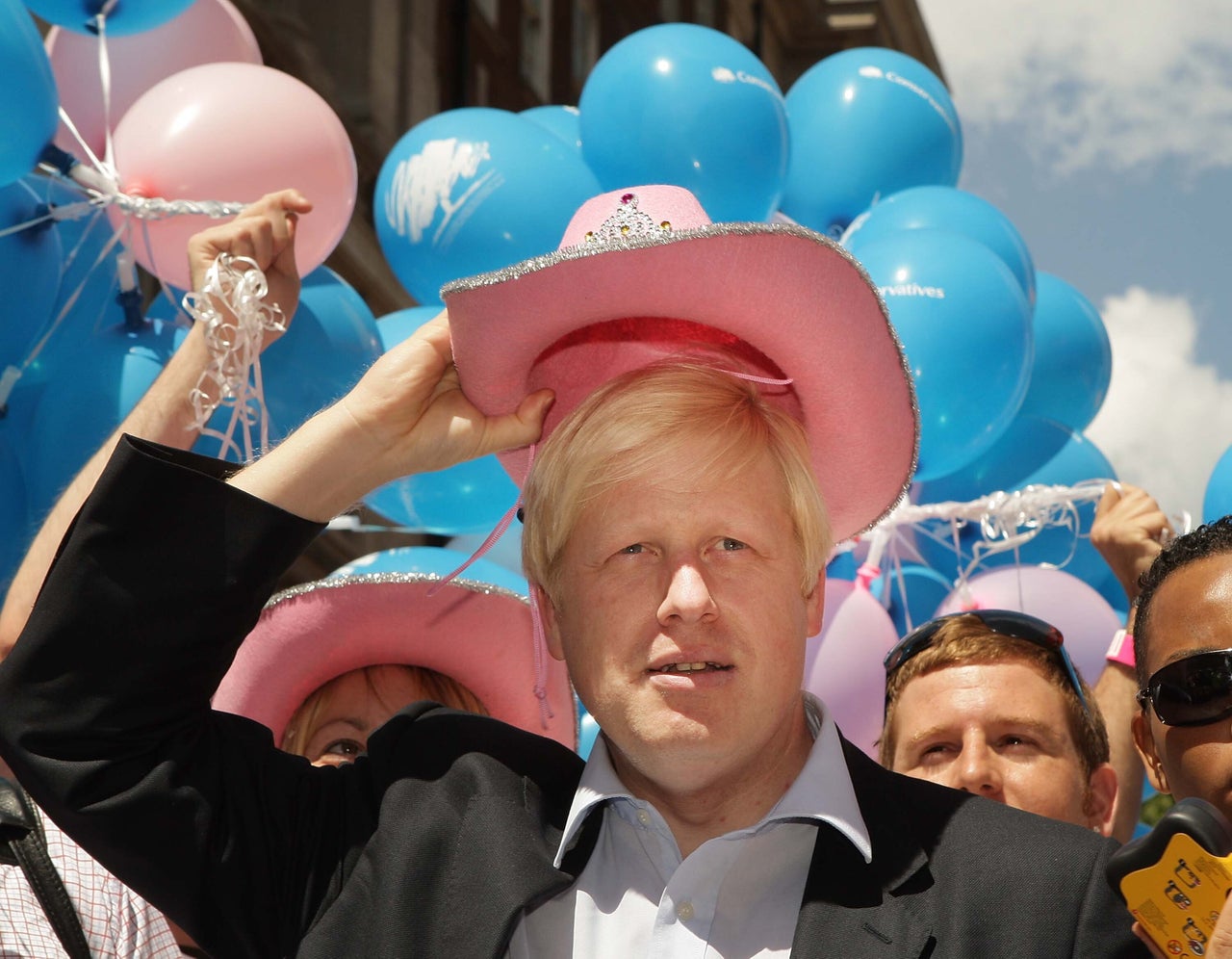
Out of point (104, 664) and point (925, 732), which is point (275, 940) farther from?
point (925, 732)

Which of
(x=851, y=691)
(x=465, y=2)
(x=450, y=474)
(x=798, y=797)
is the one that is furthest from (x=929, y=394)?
(x=465, y=2)

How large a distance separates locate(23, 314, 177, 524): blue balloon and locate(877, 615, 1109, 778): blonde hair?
191 centimetres

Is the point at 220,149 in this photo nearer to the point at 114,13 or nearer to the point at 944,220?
the point at 114,13

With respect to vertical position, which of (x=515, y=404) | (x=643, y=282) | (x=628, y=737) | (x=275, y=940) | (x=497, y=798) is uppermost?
(x=643, y=282)

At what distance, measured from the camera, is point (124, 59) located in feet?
13.2

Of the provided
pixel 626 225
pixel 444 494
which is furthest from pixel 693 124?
pixel 626 225

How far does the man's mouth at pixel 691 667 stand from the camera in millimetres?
1597

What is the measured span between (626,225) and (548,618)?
51 cm

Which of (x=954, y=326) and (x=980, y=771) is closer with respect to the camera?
(x=980, y=771)

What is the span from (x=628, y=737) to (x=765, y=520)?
0.29 meters

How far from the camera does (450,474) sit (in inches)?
166

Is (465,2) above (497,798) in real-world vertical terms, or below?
above

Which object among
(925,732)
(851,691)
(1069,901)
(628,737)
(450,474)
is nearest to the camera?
(1069,901)

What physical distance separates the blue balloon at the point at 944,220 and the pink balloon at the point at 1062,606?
3.12 feet
